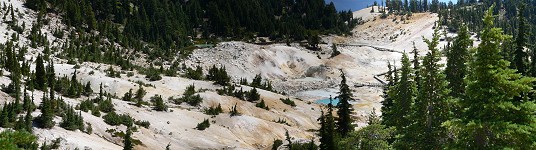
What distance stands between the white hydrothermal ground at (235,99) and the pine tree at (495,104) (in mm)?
24384

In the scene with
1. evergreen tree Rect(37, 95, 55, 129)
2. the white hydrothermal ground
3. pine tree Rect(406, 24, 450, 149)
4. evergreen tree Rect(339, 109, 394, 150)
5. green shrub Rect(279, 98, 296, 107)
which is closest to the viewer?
pine tree Rect(406, 24, 450, 149)

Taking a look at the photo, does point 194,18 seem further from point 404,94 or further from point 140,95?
point 404,94

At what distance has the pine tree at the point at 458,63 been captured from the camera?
2598cm

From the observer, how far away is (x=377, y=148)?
21906 mm

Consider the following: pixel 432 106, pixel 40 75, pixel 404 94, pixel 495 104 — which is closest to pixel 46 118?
pixel 40 75

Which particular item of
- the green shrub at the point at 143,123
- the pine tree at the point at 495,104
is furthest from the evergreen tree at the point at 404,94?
the green shrub at the point at 143,123

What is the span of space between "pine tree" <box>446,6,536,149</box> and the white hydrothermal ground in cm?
Answer: 2438

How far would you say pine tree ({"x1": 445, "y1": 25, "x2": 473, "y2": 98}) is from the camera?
2598 centimetres

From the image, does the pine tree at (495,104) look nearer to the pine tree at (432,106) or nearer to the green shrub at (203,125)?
the pine tree at (432,106)

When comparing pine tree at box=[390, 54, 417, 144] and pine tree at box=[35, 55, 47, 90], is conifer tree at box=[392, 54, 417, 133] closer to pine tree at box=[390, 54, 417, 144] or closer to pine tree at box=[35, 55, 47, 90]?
pine tree at box=[390, 54, 417, 144]

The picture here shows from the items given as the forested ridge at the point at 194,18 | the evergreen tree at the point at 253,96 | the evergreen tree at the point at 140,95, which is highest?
the forested ridge at the point at 194,18

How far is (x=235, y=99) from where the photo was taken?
60.1 m

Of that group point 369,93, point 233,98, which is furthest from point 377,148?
point 369,93

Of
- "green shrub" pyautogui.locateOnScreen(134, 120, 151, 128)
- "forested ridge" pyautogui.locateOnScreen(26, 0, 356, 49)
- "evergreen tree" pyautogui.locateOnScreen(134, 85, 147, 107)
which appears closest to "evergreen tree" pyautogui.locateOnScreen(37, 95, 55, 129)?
"green shrub" pyautogui.locateOnScreen(134, 120, 151, 128)
